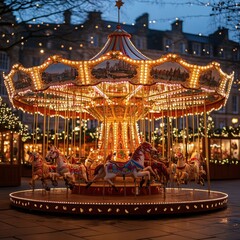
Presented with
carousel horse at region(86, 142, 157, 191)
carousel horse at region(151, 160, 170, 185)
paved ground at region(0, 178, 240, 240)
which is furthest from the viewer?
carousel horse at region(151, 160, 170, 185)

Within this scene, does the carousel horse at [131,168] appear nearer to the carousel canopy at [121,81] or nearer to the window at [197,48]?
the carousel canopy at [121,81]

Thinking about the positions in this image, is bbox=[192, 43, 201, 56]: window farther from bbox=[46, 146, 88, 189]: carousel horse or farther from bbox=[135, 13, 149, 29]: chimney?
bbox=[46, 146, 88, 189]: carousel horse

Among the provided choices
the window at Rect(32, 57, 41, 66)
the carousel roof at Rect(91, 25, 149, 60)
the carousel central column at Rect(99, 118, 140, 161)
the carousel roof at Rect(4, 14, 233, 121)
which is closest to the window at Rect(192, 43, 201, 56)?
the window at Rect(32, 57, 41, 66)

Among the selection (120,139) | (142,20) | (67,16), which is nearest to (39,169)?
(120,139)

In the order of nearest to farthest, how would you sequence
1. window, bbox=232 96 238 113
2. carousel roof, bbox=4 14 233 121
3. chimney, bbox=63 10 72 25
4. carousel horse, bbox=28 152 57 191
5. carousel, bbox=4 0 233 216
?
carousel, bbox=4 0 233 216 < carousel roof, bbox=4 14 233 121 < carousel horse, bbox=28 152 57 191 < chimney, bbox=63 10 72 25 < window, bbox=232 96 238 113

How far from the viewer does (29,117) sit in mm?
43594

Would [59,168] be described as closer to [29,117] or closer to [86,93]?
[86,93]

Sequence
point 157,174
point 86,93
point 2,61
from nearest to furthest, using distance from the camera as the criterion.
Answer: point 157,174
point 86,93
point 2,61

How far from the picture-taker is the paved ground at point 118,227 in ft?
26.0

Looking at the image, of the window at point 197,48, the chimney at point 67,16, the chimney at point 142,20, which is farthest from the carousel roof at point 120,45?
the window at point 197,48

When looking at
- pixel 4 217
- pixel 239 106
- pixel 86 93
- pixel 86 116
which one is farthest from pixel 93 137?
pixel 239 106

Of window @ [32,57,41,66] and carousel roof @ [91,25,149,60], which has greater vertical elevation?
window @ [32,57,41,66]

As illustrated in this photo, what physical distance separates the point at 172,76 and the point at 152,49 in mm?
39046

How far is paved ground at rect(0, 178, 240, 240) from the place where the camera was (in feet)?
26.0
